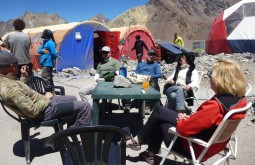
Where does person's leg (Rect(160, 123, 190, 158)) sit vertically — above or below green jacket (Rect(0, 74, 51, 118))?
below

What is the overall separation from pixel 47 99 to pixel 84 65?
12.0 m

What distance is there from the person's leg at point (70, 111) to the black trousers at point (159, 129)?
84 cm

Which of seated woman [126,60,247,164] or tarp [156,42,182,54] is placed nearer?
seated woman [126,60,247,164]

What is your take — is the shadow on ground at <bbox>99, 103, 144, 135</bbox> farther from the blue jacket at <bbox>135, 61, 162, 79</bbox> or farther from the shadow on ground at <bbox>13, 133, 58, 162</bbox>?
the shadow on ground at <bbox>13, 133, 58, 162</bbox>

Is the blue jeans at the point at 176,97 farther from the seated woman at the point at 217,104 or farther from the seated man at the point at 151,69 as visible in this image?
the seated woman at the point at 217,104

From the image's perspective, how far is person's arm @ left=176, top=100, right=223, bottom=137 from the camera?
115 inches

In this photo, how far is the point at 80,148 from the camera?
242 centimetres

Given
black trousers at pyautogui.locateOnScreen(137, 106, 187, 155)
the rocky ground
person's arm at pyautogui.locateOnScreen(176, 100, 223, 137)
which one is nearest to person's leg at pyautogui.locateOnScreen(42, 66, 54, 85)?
the rocky ground

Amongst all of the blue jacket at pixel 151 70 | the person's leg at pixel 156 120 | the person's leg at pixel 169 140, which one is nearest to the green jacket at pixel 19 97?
the person's leg at pixel 156 120

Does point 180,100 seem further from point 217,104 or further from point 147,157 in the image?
point 217,104

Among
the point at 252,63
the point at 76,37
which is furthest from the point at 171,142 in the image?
the point at 76,37

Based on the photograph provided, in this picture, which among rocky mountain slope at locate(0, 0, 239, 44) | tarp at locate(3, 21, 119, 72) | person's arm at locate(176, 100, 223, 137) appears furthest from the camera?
rocky mountain slope at locate(0, 0, 239, 44)

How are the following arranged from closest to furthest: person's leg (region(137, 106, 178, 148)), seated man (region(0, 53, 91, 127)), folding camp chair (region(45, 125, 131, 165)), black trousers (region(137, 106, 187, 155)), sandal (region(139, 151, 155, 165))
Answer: folding camp chair (region(45, 125, 131, 165))
black trousers (region(137, 106, 187, 155))
person's leg (region(137, 106, 178, 148))
seated man (region(0, 53, 91, 127))
sandal (region(139, 151, 155, 165))

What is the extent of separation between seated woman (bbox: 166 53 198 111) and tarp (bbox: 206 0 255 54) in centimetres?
1249
